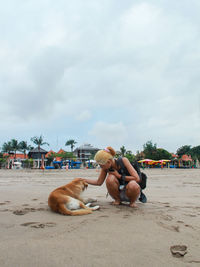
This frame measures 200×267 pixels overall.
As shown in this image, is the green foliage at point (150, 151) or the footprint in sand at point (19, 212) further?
the green foliage at point (150, 151)

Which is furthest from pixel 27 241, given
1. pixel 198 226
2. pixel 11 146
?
pixel 11 146

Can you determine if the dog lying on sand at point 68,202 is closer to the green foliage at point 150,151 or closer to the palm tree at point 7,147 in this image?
the green foliage at point 150,151

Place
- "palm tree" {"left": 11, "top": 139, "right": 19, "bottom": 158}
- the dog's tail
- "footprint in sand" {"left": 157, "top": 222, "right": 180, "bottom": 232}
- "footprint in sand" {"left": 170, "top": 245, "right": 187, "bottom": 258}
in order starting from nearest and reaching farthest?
1. "footprint in sand" {"left": 170, "top": 245, "right": 187, "bottom": 258}
2. "footprint in sand" {"left": 157, "top": 222, "right": 180, "bottom": 232}
3. the dog's tail
4. "palm tree" {"left": 11, "top": 139, "right": 19, "bottom": 158}

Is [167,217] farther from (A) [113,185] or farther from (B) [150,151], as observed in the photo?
(B) [150,151]

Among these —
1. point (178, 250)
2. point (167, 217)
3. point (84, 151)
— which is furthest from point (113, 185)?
point (84, 151)

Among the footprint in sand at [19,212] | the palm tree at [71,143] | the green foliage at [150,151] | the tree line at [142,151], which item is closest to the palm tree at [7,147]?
the tree line at [142,151]

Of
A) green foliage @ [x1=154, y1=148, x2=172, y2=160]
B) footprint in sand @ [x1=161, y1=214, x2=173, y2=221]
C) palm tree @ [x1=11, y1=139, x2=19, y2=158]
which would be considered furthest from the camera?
palm tree @ [x1=11, y1=139, x2=19, y2=158]

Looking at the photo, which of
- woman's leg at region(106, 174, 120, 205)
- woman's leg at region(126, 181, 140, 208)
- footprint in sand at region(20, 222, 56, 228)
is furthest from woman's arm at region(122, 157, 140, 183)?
footprint in sand at region(20, 222, 56, 228)

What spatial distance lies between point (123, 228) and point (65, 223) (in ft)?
2.20

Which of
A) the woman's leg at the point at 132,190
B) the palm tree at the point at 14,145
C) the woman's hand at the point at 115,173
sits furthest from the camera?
the palm tree at the point at 14,145

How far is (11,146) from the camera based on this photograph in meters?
73.6

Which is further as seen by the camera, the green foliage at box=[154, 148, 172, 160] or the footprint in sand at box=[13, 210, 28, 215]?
the green foliage at box=[154, 148, 172, 160]

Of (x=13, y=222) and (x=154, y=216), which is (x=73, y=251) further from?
(x=154, y=216)

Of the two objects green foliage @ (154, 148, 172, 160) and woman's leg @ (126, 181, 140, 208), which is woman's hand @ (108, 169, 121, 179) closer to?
woman's leg @ (126, 181, 140, 208)
